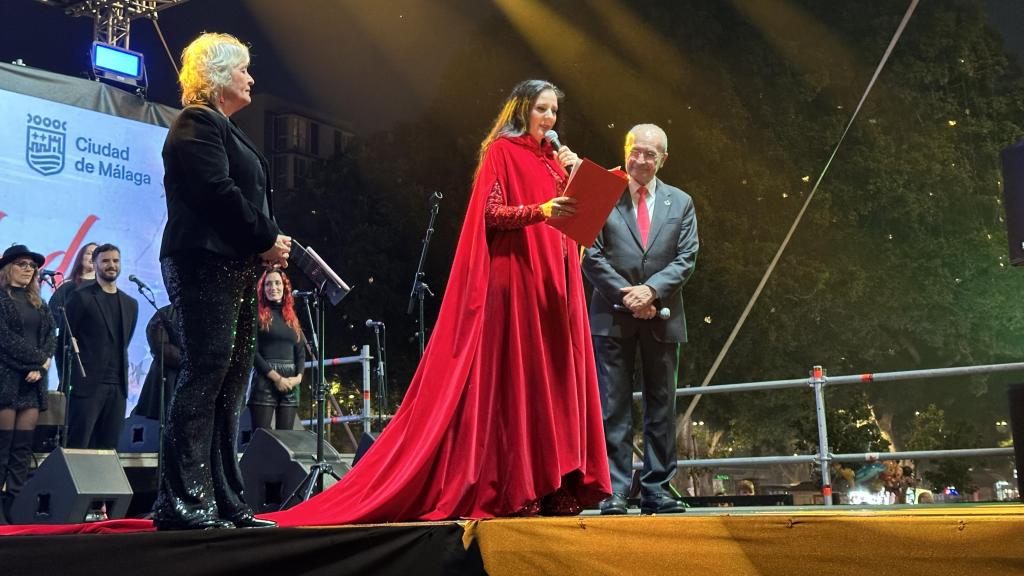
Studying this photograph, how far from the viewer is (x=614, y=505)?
374 cm

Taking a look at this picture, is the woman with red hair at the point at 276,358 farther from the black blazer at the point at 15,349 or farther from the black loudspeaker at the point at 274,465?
the black blazer at the point at 15,349

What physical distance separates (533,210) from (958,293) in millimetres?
13752

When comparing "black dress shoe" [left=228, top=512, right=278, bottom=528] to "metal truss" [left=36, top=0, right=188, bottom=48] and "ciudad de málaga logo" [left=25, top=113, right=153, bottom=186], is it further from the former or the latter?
"metal truss" [left=36, top=0, right=188, bottom=48]

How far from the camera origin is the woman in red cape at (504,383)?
3338 millimetres

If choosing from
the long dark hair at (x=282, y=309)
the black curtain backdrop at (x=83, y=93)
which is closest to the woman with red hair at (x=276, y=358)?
the long dark hair at (x=282, y=309)

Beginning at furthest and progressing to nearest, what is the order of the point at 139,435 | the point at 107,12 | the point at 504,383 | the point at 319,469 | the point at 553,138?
1. the point at 107,12
2. the point at 139,435
3. the point at 319,469
4. the point at 553,138
5. the point at 504,383

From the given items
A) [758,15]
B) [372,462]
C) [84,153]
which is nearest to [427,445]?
[372,462]

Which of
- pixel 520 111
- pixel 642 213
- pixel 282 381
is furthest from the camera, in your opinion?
pixel 282 381

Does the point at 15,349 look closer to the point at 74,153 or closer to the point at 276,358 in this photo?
the point at 276,358

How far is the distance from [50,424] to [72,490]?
222 centimetres

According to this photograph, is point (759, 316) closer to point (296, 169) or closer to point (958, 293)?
point (958, 293)

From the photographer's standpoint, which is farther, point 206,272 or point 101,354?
point 101,354

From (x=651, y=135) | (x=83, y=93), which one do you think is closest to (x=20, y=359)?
(x=83, y=93)

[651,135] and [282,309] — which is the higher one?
[651,135]
